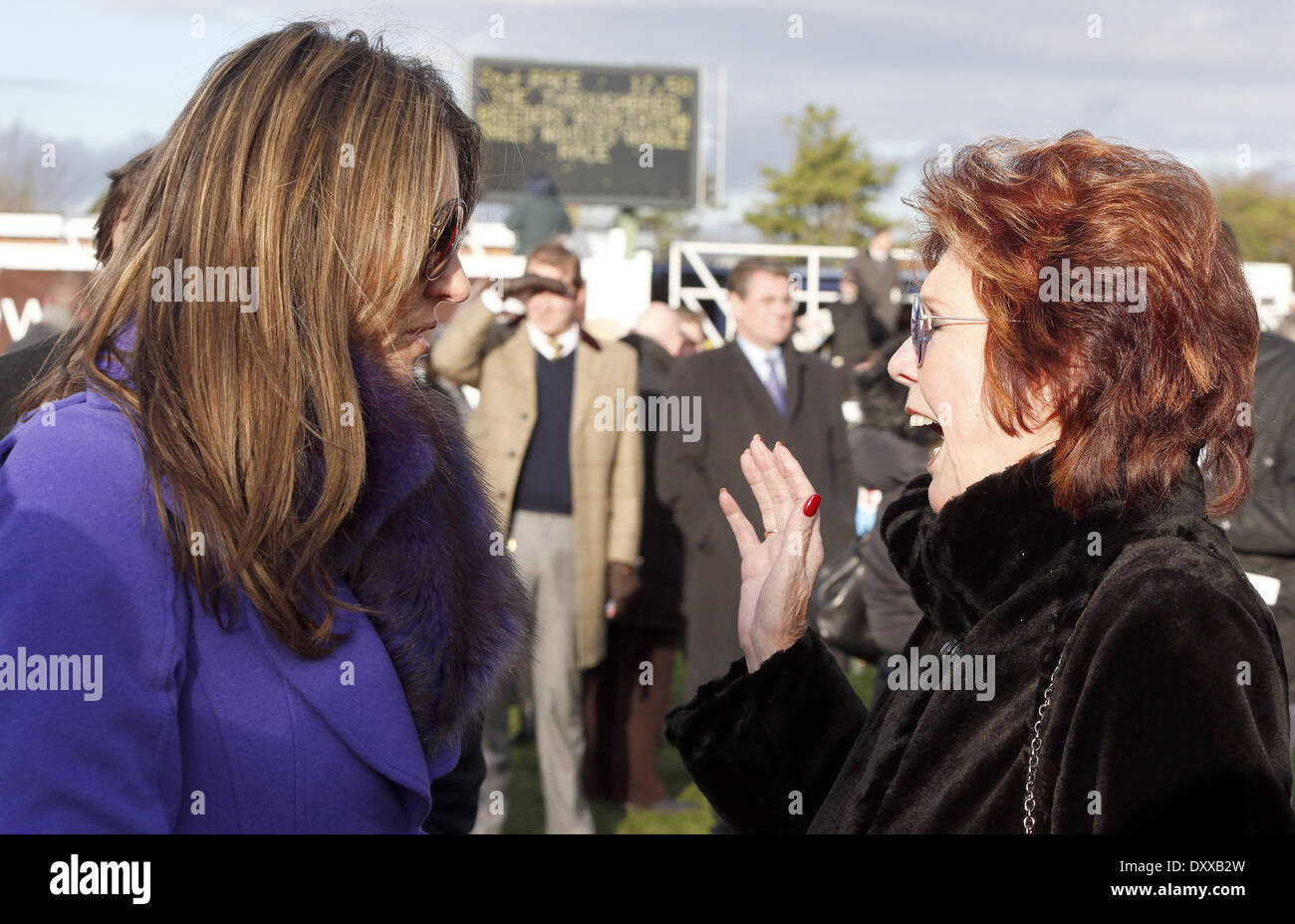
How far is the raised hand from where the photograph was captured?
7.13ft

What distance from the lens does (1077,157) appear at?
1923mm

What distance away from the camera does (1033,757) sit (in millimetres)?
1662

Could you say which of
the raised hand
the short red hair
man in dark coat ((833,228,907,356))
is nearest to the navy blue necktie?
the raised hand

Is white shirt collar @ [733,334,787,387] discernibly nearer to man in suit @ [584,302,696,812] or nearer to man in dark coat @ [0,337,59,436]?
man in suit @ [584,302,696,812]

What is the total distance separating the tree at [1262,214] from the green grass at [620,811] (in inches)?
2075

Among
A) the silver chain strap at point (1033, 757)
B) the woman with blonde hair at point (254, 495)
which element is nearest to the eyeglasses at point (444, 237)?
the woman with blonde hair at point (254, 495)

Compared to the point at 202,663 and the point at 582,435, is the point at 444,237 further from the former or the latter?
the point at 582,435

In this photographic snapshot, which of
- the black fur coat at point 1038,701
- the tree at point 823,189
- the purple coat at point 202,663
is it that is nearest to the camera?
the purple coat at point 202,663

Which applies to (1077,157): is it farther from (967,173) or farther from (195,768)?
(195,768)

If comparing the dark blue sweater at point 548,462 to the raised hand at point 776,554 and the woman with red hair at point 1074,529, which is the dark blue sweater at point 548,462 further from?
the woman with red hair at point 1074,529

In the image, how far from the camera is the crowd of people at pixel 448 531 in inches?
52.6

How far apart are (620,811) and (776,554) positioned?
3.97m

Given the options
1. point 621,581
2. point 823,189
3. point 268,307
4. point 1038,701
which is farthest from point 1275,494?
point 823,189
